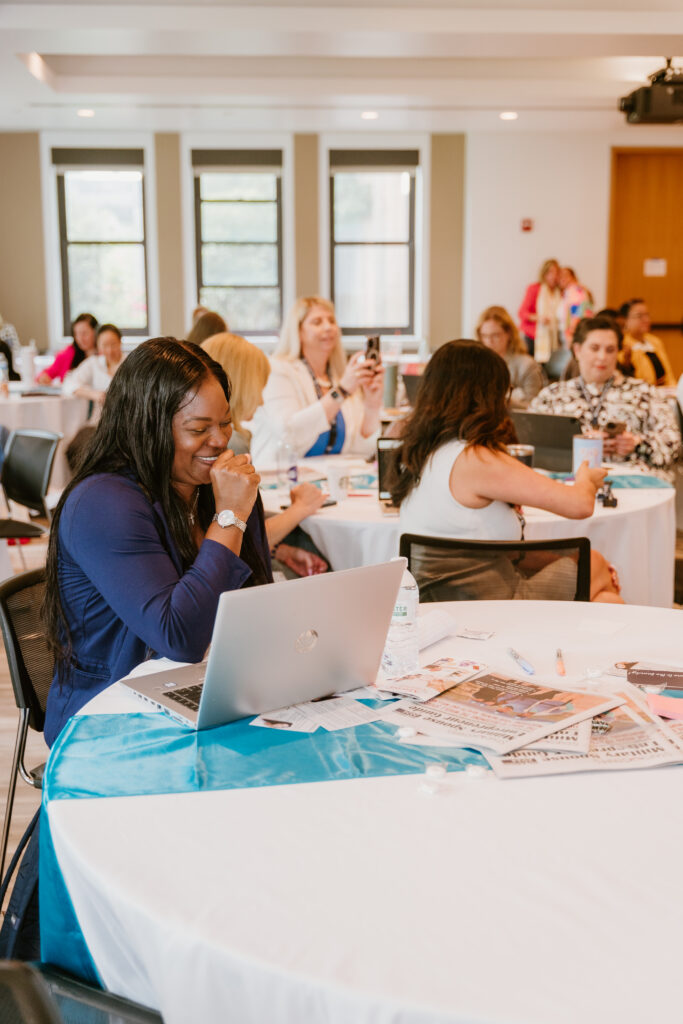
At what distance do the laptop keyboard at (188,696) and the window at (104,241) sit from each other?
10900mm

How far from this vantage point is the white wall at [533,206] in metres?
11.7

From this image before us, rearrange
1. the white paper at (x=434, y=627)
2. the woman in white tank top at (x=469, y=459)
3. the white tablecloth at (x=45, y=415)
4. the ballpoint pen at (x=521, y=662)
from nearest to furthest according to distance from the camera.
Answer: the ballpoint pen at (x=521, y=662) → the white paper at (x=434, y=627) → the woman in white tank top at (x=469, y=459) → the white tablecloth at (x=45, y=415)

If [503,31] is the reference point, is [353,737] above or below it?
below

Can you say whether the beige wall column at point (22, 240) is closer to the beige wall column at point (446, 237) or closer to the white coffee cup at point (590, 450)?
the beige wall column at point (446, 237)

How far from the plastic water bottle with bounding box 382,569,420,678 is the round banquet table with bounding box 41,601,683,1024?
319 mm

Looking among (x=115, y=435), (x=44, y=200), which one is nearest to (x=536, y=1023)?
(x=115, y=435)

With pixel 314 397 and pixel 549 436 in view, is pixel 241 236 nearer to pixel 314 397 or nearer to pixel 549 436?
pixel 314 397

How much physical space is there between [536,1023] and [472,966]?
0.09 metres

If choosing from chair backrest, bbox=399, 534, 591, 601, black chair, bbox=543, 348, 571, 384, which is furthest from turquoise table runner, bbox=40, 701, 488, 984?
black chair, bbox=543, 348, 571, 384

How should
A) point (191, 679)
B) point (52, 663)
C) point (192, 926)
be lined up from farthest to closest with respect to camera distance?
point (52, 663) → point (191, 679) → point (192, 926)

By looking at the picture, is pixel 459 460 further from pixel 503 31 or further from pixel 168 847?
pixel 503 31

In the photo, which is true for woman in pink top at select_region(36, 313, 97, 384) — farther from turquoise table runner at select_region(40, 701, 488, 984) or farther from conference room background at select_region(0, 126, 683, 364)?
turquoise table runner at select_region(40, 701, 488, 984)

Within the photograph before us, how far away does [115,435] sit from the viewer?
190 centimetres

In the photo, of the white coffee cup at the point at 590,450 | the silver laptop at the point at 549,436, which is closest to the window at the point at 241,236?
the silver laptop at the point at 549,436
